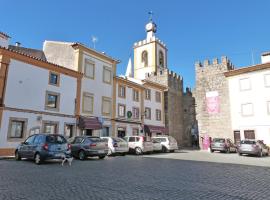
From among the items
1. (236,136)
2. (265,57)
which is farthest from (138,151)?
(265,57)

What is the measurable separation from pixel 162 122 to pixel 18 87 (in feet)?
72.0

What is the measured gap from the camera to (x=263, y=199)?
590 centimetres

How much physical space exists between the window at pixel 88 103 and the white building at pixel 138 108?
3.80 m

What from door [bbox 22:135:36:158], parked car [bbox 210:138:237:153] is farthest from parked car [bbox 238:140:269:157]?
door [bbox 22:135:36:158]

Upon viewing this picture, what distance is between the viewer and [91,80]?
2627 centimetres

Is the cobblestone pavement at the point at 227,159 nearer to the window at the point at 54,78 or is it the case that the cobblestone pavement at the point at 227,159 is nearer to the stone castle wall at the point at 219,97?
the window at the point at 54,78

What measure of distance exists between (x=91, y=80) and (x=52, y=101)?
5392 mm

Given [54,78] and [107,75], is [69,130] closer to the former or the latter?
[54,78]

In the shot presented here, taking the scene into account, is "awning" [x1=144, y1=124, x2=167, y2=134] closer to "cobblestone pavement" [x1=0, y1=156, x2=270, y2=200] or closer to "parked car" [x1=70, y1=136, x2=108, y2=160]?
"parked car" [x1=70, y1=136, x2=108, y2=160]

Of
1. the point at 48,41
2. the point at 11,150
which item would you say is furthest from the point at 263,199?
the point at 48,41

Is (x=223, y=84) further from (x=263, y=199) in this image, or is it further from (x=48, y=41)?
(x=263, y=199)

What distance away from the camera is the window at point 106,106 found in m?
27.2

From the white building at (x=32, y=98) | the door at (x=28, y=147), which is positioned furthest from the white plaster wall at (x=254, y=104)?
the door at (x=28, y=147)

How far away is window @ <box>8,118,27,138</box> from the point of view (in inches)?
741
